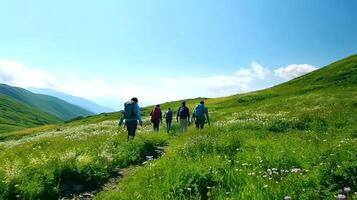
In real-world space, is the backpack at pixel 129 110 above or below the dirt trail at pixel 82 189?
above

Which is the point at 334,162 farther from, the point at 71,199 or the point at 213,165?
the point at 71,199

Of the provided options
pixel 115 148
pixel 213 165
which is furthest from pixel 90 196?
pixel 115 148

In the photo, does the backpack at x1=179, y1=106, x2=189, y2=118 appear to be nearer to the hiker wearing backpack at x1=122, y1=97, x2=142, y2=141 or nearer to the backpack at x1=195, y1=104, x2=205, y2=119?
the backpack at x1=195, y1=104, x2=205, y2=119

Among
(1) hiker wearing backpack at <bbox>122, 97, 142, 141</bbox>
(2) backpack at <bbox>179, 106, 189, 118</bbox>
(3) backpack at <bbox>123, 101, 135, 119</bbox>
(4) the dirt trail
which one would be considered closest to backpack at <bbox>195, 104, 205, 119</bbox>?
(2) backpack at <bbox>179, 106, 189, 118</bbox>

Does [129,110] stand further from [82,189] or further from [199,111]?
A: [199,111]

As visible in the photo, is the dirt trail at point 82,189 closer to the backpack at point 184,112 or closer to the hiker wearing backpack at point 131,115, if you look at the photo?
the hiker wearing backpack at point 131,115

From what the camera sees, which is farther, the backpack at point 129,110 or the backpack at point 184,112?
the backpack at point 184,112

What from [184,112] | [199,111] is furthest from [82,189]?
[184,112]

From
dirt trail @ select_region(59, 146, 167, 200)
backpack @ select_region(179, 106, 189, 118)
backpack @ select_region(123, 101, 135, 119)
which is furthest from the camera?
backpack @ select_region(179, 106, 189, 118)

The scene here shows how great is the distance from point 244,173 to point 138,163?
7783mm

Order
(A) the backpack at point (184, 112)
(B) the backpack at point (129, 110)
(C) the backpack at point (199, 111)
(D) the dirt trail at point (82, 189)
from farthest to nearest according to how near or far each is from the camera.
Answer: (A) the backpack at point (184, 112) < (C) the backpack at point (199, 111) < (B) the backpack at point (129, 110) < (D) the dirt trail at point (82, 189)

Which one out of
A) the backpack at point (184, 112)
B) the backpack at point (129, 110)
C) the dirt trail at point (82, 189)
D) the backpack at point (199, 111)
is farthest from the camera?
the backpack at point (184, 112)

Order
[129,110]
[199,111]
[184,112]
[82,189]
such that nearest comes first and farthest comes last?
1. [82,189]
2. [129,110]
3. [199,111]
4. [184,112]

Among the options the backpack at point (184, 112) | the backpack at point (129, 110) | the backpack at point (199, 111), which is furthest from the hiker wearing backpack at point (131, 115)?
the backpack at point (184, 112)
